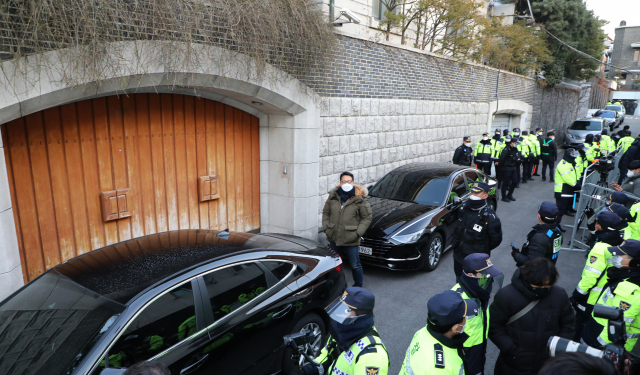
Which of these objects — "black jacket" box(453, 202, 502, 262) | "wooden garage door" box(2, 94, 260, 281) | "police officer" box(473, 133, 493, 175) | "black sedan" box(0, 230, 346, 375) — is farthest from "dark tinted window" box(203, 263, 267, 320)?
"police officer" box(473, 133, 493, 175)

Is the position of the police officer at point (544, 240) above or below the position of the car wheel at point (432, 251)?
above

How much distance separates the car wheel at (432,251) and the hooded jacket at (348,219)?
52.7 inches

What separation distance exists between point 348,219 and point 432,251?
1.94 metres

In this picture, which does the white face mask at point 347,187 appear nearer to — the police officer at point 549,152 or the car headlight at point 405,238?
the car headlight at point 405,238

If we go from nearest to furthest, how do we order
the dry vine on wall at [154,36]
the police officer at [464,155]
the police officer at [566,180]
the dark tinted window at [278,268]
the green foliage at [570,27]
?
the dark tinted window at [278,268]
the dry vine on wall at [154,36]
the police officer at [566,180]
the police officer at [464,155]
the green foliage at [570,27]

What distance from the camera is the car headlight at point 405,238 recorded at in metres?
6.59

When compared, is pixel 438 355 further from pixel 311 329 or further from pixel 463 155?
pixel 463 155

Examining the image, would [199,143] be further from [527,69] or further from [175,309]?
[527,69]

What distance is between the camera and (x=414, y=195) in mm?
7738

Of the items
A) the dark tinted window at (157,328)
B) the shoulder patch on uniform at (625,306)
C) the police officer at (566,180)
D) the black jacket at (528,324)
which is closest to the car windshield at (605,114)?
the police officer at (566,180)

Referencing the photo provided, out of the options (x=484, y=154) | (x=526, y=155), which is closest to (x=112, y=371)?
(x=484, y=154)

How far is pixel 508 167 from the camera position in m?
11.7

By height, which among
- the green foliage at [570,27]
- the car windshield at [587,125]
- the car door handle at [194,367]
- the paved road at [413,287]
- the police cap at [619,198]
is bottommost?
the paved road at [413,287]

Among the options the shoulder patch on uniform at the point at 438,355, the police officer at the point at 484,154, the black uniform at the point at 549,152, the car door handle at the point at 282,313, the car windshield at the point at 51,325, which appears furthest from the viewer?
the black uniform at the point at 549,152
